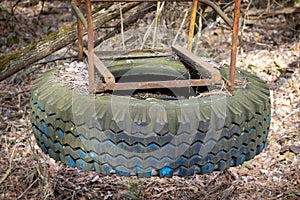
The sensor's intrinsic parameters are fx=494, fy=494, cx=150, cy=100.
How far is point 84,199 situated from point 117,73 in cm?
148

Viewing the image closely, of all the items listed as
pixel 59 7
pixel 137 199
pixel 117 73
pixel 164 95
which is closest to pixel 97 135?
pixel 117 73

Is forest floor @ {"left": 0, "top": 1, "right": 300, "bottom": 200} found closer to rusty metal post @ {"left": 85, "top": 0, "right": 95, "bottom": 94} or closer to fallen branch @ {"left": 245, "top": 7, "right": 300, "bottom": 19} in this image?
fallen branch @ {"left": 245, "top": 7, "right": 300, "bottom": 19}

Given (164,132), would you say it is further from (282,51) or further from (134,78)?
(282,51)

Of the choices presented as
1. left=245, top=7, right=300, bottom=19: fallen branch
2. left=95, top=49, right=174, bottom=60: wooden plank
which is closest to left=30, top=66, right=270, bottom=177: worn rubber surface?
left=95, top=49, right=174, bottom=60: wooden plank

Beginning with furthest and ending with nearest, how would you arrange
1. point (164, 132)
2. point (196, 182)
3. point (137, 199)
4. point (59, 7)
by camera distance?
Answer: point (59, 7), point (196, 182), point (137, 199), point (164, 132)

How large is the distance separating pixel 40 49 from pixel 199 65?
7.69 ft

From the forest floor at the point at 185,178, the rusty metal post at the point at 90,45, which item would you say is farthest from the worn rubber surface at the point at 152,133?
the forest floor at the point at 185,178

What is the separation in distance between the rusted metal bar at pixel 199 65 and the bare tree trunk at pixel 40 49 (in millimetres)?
1819

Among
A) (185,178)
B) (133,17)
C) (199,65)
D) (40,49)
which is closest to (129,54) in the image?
(199,65)

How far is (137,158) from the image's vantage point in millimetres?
2084

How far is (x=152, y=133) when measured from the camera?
2043mm

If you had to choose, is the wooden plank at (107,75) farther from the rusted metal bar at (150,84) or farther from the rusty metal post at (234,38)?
the rusty metal post at (234,38)

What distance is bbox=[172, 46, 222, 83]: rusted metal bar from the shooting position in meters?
2.40

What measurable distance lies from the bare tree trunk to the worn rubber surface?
7.47ft
